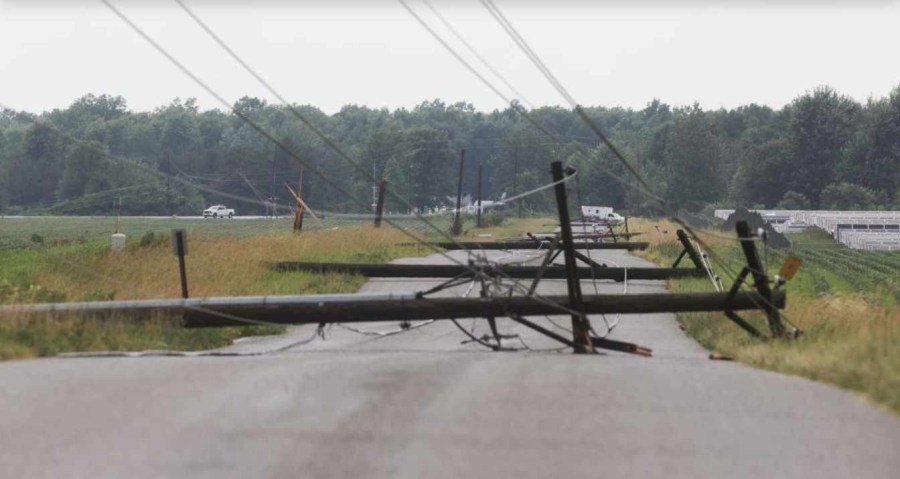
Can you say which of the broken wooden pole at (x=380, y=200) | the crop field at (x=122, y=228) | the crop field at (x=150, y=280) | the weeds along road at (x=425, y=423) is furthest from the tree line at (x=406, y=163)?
the weeds along road at (x=425, y=423)

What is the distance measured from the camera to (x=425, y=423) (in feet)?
28.1

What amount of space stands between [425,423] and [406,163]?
11528 cm

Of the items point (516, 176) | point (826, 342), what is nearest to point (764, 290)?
point (826, 342)

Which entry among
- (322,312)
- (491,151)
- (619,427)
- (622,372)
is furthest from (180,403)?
(491,151)

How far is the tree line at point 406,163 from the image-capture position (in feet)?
381

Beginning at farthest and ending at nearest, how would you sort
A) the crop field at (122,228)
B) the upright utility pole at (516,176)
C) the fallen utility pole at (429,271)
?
the upright utility pole at (516,176)
the crop field at (122,228)
the fallen utility pole at (429,271)

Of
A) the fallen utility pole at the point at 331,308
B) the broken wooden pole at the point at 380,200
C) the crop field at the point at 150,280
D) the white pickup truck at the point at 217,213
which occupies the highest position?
the broken wooden pole at the point at 380,200

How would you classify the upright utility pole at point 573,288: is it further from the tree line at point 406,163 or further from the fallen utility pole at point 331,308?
the tree line at point 406,163

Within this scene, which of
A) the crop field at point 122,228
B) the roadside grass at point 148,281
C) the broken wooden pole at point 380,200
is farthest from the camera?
the crop field at point 122,228

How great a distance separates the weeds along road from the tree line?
96582 millimetres

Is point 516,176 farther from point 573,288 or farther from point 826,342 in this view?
point 826,342

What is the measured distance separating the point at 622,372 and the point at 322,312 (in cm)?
555

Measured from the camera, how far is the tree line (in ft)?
381

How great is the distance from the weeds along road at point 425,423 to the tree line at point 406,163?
96582 mm
